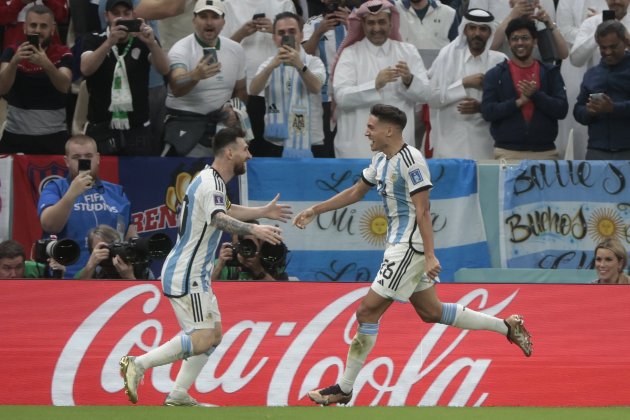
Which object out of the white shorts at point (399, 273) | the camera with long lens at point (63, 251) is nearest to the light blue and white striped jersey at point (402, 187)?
the white shorts at point (399, 273)

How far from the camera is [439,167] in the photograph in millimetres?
12211

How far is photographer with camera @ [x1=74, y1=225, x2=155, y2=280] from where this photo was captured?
10.0 m

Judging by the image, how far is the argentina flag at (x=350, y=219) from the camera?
477 inches

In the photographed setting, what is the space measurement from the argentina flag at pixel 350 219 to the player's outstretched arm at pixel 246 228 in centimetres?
353

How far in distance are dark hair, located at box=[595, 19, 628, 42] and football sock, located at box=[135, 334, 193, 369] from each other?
236 inches

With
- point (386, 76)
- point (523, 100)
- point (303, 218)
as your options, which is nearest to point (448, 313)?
point (303, 218)

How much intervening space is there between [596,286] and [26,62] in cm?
582

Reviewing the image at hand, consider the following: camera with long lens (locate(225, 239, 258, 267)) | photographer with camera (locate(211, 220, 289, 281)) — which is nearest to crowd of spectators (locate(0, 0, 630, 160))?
photographer with camera (locate(211, 220, 289, 281))

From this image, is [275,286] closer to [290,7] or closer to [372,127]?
[372,127]

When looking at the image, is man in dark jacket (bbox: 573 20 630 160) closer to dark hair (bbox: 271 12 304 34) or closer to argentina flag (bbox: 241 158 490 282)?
argentina flag (bbox: 241 158 490 282)

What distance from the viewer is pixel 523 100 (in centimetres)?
1259

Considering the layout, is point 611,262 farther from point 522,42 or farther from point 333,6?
point 333,6

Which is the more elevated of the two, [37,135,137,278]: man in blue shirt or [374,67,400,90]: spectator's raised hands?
[374,67,400,90]: spectator's raised hands

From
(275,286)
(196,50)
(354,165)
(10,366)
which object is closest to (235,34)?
(196,50)
